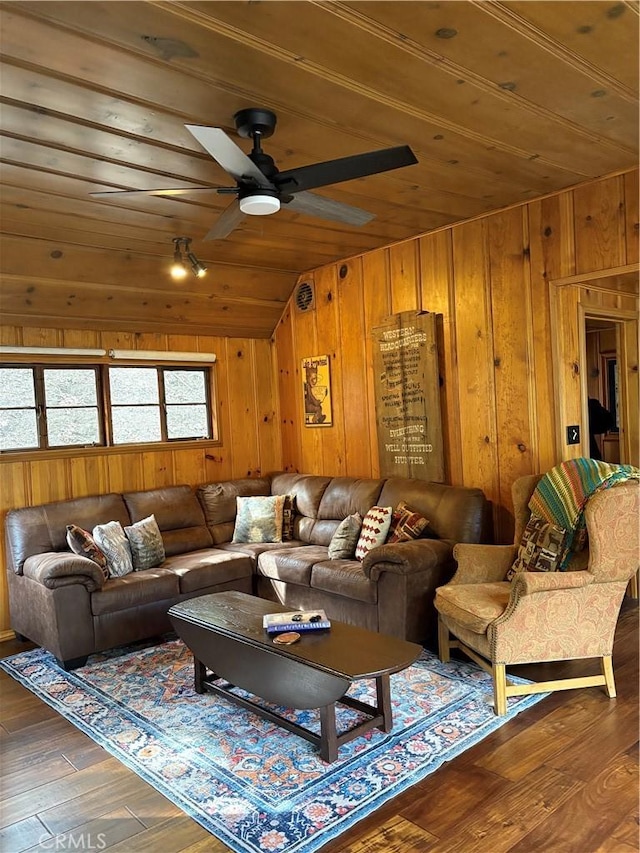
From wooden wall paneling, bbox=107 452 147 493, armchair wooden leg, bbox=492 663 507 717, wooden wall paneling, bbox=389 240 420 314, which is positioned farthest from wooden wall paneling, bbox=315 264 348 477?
armchair wooden leg, bbox=492 663 507 717

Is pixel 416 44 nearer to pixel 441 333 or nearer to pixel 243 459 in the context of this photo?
pixel 441 333

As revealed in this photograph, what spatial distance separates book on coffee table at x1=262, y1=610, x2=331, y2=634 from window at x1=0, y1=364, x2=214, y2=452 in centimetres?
255

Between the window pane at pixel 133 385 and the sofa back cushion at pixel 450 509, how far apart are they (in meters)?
2.24

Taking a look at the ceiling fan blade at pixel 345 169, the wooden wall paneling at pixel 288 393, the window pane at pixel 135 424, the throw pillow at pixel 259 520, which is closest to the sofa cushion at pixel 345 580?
the throw pillow at pixel 259 520

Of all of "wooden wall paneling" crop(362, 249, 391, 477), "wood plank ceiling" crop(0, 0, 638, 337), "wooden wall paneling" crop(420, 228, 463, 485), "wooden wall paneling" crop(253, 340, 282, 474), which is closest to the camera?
"wood plank ceiling" crop(0, 0, 638, 337)

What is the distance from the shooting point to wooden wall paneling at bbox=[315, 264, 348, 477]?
5.38 metres

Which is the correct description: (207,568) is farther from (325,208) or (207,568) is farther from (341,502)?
(325,208)

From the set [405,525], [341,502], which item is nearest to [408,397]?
[341,502]

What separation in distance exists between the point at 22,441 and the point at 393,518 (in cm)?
269

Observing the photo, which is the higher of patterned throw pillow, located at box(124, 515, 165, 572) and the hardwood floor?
patterned throw pillow, located at box(124, 515, 165, 572)

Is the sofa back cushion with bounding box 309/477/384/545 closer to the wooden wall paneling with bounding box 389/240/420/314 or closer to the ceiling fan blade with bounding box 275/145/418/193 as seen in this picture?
the wooden wall paneling with bounding box 389/240/420/314

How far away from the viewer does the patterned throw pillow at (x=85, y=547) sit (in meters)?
A: 4.09

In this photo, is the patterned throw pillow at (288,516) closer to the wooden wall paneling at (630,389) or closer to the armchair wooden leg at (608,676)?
the armchair wooden leg at (608,676)

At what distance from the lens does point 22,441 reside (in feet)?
15.1
